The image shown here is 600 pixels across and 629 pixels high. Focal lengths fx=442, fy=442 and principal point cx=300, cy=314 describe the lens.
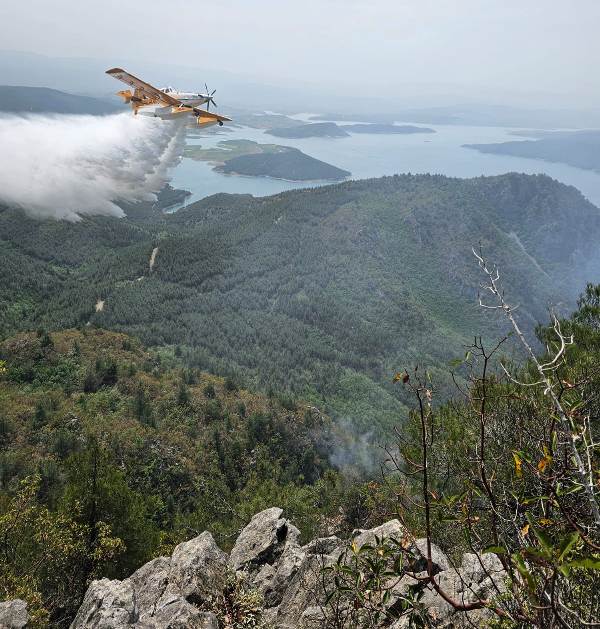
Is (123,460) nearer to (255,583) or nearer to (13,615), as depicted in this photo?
(255,583)

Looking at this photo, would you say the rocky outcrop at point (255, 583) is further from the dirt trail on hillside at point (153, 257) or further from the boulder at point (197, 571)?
the dirt trail on hillside at point (153, 257)

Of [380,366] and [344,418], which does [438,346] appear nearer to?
[380,366]

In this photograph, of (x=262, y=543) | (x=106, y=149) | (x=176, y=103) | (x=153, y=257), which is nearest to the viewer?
(x=262, y=543)

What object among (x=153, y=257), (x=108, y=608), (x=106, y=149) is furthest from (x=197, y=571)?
(x=153, y=257)

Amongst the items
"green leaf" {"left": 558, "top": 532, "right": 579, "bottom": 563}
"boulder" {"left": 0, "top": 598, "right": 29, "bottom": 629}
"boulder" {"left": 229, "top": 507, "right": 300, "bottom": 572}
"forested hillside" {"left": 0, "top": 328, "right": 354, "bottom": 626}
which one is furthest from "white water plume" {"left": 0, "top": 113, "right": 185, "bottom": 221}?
"green leaf" {"left": 558, "top": 532, "right": 579, "bottom": 563}

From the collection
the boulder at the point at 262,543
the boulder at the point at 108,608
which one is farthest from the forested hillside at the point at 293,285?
the boulder at the point at 108,608

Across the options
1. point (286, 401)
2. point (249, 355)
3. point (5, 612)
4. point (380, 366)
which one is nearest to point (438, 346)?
point (380, 366)
